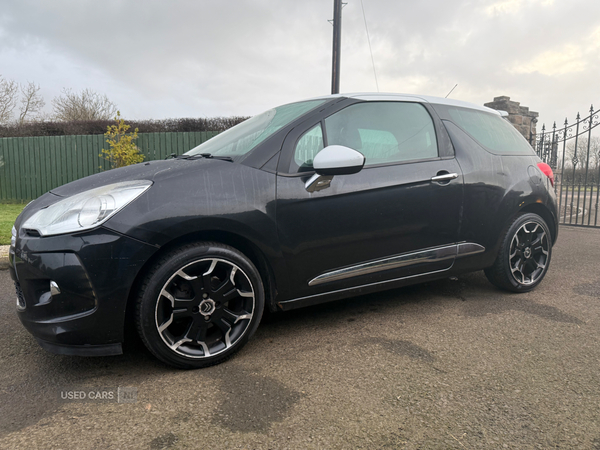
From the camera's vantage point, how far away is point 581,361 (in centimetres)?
254

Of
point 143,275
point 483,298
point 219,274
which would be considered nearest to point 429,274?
point 483,298

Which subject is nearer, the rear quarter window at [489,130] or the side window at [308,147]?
the side window at [308,147]

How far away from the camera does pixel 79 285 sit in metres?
2.15

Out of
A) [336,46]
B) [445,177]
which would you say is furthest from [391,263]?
[336,46]

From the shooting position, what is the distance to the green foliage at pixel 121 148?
1231cm

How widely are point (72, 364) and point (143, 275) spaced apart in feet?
2.49

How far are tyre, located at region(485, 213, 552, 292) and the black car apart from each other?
0.02 metres

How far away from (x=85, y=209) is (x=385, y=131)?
6.67ft

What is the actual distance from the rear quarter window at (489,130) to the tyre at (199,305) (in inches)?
84.5

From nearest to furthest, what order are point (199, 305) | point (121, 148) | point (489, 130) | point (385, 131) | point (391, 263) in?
point (199, 305)
point (391, 263)
point (385, 131)
point (489, 130)
point (121, 148)

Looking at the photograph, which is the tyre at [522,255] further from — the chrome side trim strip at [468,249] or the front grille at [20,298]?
the front grille at [20,298]

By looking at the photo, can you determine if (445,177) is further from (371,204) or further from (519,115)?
(519,115)

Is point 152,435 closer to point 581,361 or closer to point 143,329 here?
point 143,329

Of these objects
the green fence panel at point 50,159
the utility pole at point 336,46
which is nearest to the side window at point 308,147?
the utility pole at point 336,46
